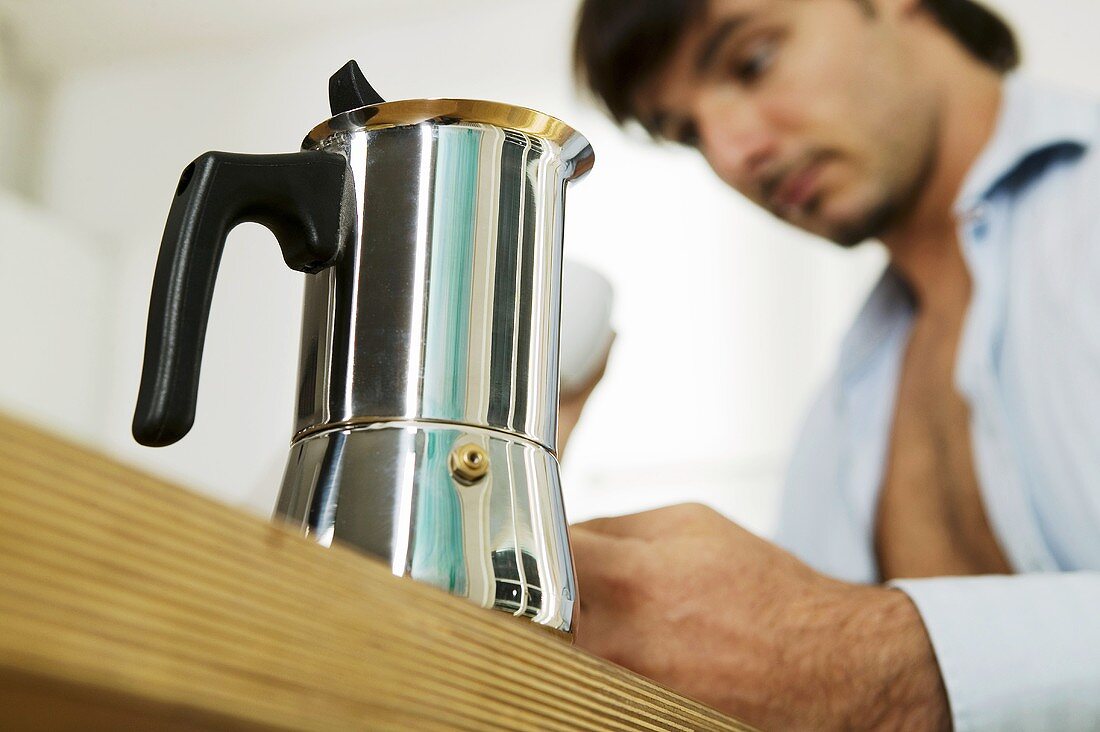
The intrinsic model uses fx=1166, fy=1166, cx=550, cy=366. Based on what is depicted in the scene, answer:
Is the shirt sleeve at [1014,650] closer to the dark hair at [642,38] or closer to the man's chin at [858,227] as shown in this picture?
the man's chin at [858,227]

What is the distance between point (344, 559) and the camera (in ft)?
0.65

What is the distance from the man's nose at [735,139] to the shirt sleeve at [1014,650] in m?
0.61

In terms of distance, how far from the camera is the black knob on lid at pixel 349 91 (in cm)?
33

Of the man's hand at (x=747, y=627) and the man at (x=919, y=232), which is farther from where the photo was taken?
the man at (x=919, y=232)

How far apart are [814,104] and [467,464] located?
2.81 ft

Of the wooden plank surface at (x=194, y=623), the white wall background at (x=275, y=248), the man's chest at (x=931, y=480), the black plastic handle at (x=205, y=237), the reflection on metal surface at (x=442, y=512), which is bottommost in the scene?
the wooden plank surface at (x=194, y=623)

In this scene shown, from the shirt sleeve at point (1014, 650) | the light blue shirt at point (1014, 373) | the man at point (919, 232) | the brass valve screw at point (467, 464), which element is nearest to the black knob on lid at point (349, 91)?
the brass valve screw at point (467, 464)

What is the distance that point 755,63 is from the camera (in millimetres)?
1082

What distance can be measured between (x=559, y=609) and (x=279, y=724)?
13 cm

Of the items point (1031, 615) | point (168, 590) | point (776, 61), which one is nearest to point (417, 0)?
point (776, 61)

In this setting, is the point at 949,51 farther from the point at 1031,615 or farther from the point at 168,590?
the point at 168,590

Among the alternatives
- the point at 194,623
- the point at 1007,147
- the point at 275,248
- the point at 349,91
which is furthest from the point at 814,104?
the point at 194,623

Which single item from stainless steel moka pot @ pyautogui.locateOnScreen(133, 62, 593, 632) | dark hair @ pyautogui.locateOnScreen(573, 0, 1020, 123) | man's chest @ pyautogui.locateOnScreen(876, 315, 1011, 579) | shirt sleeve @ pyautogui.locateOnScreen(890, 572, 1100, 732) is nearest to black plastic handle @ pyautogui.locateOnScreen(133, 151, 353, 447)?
stainless steel moka pot @ pyautogui.locateOnScreen(133, 62, 593, 632)

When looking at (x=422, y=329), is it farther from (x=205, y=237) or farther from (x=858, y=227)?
(x=858, y=227)
